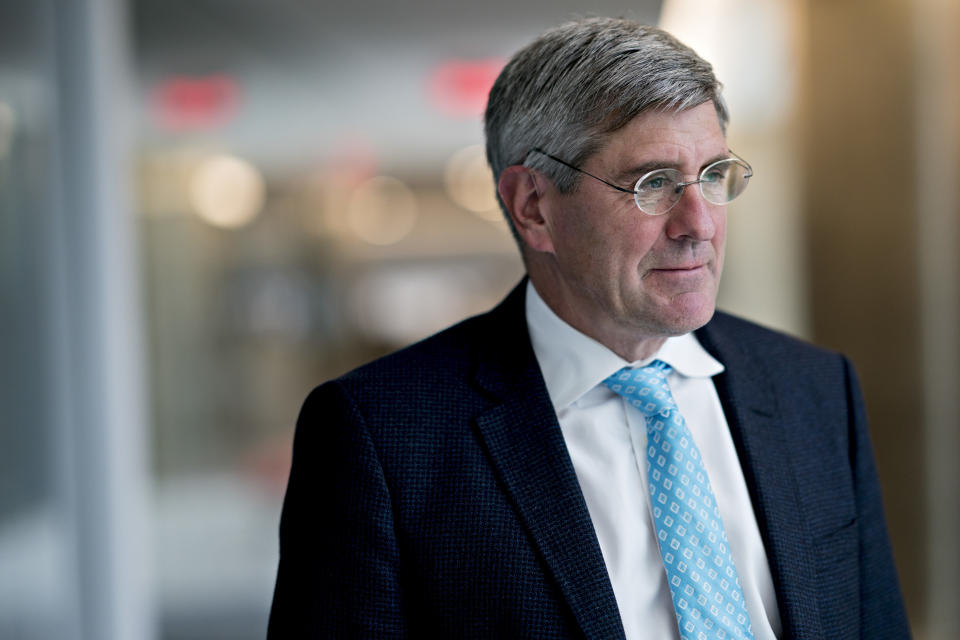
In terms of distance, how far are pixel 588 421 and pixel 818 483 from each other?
40 cm

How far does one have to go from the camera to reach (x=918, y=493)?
3.61 meters

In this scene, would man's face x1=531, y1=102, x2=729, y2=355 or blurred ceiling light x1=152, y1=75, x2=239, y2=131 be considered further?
blurred ceiling light x1=152, y1=75, x2=239, y2=131

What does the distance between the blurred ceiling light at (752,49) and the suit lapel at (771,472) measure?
284cm

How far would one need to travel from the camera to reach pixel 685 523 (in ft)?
4.34

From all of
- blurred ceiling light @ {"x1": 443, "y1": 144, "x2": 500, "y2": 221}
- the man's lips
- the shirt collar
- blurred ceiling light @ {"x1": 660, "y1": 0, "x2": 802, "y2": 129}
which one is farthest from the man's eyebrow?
blurred ceiling light @ {"x1": 443, "y1": 144, "x2": 500, "y2": 221}

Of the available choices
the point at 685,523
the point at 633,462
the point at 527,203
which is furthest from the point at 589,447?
the point at 527,203

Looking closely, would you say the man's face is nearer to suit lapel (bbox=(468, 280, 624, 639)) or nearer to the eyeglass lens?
the eyeglass lens

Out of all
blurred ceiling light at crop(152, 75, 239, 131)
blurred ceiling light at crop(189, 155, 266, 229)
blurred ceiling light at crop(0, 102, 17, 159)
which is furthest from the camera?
blurred ceiling light at crop(189, 155, 266, 229)

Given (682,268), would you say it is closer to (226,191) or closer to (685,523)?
(685,523)

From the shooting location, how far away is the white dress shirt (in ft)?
4.32

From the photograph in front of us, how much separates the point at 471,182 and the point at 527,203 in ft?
12.5

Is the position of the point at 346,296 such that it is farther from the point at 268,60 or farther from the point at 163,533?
the point at 163,533

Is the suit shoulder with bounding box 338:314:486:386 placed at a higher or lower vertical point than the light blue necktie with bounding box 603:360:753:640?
higher

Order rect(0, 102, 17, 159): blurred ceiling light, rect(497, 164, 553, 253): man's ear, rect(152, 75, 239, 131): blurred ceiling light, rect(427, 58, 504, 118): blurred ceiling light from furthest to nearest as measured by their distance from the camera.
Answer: rect(427, 58, 504, 118): blurred ceiling light < rect(152, 75, 239, 131): blurred ceiling light < rect(0, 102, 17, 159): blurred ceiling light < rect(497, 164, 553, 253): man's ear
